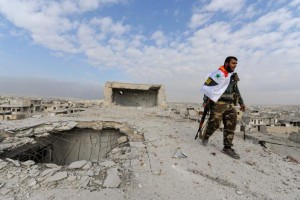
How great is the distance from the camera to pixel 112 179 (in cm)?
263

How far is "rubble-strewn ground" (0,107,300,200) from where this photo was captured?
7.88ft

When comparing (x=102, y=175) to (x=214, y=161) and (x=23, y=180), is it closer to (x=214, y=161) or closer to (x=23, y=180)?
(x=23, y=180)

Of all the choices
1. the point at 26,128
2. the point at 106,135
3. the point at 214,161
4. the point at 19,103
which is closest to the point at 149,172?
the point at 214,161

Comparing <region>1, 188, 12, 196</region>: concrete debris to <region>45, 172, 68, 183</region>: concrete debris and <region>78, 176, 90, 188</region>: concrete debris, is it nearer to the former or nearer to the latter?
<region>45, 172, 68, 183</region>: concrete debris

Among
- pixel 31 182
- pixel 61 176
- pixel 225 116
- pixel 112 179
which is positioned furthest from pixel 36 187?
pixel 225 116

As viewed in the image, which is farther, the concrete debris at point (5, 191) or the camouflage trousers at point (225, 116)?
the camouflage trousers at point (225, 116)

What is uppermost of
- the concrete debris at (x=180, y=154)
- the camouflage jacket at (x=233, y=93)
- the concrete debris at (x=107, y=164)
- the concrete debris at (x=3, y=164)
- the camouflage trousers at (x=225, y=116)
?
the camouflage jacket at (x=233, y=93)

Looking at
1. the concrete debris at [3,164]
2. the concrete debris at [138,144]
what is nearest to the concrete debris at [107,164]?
the concrete debris at [138,144]

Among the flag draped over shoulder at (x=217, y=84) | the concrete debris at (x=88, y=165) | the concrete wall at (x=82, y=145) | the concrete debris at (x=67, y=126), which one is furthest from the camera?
the concrete wall at (x=82, y=145)

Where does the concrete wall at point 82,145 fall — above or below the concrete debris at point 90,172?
below

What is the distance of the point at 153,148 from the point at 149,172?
88 cm

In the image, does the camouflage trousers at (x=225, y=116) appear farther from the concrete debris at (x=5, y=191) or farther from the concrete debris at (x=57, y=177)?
the concrete debris at (x=5, y=191)

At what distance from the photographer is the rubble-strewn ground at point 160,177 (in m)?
2.40

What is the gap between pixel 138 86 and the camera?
37.2 feet
